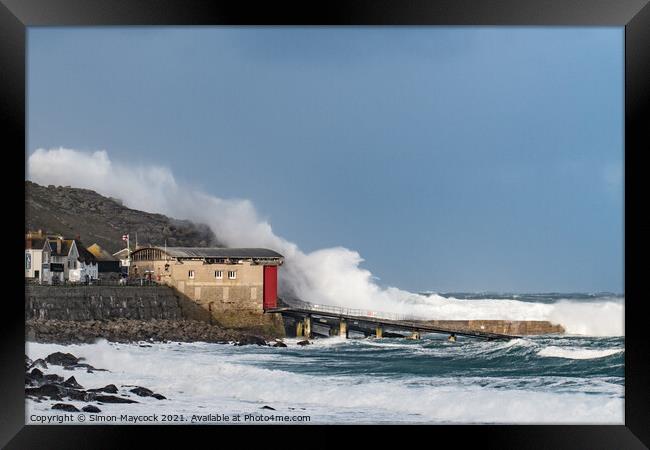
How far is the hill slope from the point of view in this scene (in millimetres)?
6324

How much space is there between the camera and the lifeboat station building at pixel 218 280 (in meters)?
6.47

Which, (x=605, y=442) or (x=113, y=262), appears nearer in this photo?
(x=605, y=442)

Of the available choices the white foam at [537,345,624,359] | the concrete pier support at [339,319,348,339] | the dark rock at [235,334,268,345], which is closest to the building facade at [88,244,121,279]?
the dark rock at [235,334,268,345]

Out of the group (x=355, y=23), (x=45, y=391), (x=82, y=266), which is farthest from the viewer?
(x=82, y=266)

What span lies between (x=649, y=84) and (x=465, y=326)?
242 cm

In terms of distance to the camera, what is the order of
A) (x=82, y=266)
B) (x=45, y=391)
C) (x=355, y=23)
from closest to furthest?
(x=355, y=23) < (x=45, y=391) < (x=82, y=266)

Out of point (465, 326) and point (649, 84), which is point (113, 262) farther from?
point (649, 84)

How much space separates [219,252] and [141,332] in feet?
3.08

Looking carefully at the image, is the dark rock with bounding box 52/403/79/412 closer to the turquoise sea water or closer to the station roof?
the turquoise sea water

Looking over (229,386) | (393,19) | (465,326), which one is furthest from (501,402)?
(393,19)

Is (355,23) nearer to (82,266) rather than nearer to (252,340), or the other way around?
(252,340)

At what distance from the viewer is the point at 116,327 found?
645 cm

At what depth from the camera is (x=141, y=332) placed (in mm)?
6449

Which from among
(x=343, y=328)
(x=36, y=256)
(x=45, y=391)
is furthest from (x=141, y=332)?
(x=343, y=328)
